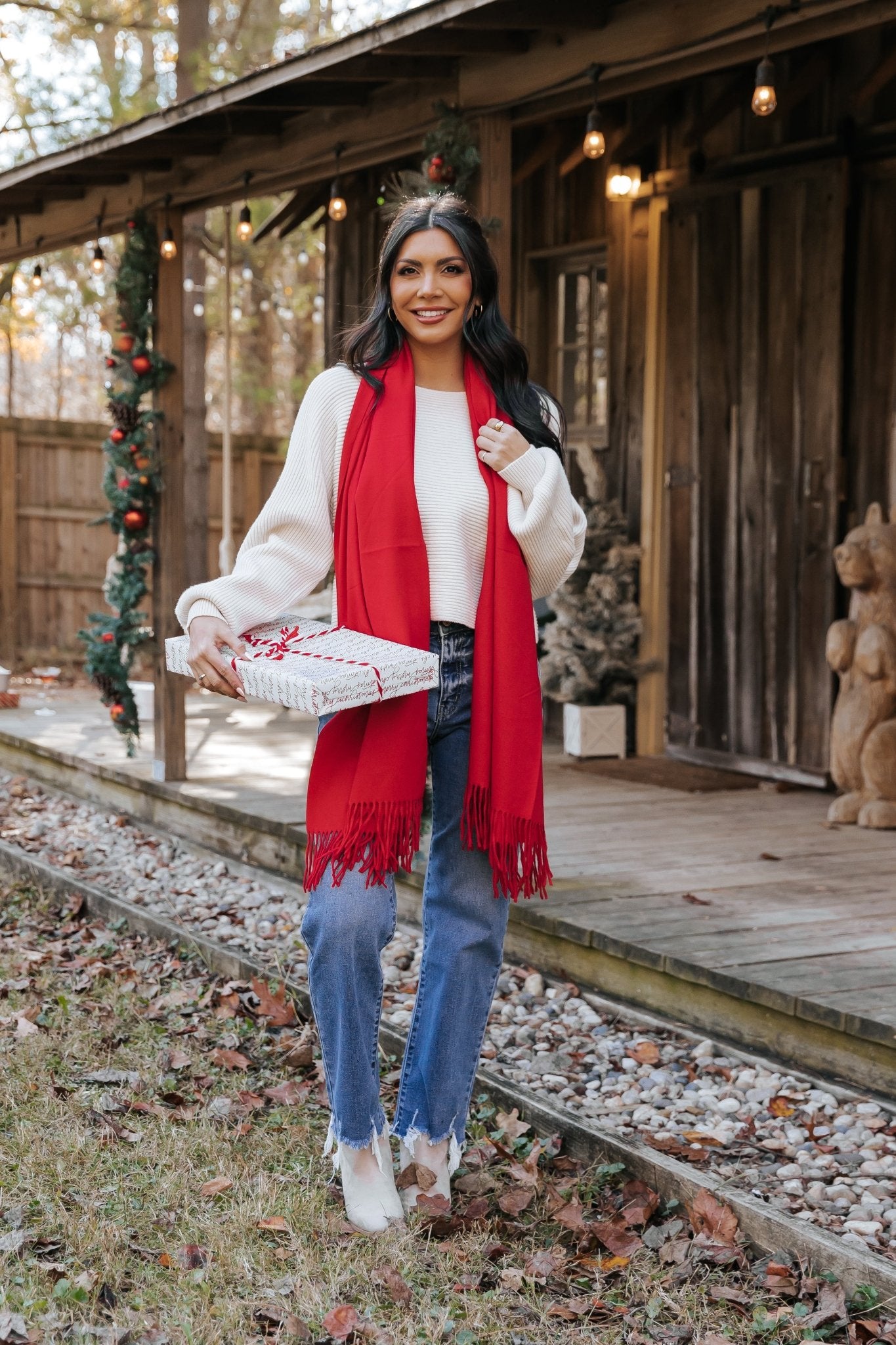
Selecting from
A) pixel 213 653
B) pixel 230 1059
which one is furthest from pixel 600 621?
pixel 213 653

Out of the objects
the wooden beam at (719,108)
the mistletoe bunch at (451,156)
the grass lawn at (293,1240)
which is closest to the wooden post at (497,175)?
the mistletoe bunch at (451,156)

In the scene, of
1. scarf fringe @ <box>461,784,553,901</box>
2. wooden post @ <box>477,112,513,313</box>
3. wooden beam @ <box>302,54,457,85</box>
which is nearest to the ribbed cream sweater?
scarf fringe @ <box>461,784,553,901</box>

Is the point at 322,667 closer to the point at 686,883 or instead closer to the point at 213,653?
the point at 213,653

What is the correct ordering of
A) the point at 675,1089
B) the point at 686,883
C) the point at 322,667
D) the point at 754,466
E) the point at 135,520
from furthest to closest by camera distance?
the point at 135,520, the point at 754,466, the point at 686,883, the point at 675,1089, the point at 322,667

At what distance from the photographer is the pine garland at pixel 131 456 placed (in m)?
6.39

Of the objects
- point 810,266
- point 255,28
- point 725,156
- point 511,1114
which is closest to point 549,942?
point 511,1114

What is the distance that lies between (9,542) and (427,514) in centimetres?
1011

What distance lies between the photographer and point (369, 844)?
250cm

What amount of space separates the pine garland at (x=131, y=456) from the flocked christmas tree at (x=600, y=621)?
200 cm

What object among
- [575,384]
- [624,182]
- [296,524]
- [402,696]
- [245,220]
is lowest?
[402,696]

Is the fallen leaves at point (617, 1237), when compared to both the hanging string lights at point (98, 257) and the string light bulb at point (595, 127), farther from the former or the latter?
the hanging string lights at point (98, 257)

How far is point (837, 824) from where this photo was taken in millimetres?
5375

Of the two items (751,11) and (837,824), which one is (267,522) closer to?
(751,11)

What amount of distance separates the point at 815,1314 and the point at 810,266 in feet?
15.3
